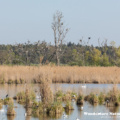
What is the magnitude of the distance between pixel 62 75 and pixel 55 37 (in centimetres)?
1463

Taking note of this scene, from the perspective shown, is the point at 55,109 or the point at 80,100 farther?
the point at 80,100

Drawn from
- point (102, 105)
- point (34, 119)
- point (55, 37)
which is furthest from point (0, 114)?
point (55, 37)

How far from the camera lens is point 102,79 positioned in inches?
858

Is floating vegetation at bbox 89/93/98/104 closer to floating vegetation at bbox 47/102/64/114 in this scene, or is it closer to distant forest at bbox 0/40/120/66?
floating vegetation at bbox 47/102/64/114

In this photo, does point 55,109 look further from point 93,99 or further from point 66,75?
point 66,75

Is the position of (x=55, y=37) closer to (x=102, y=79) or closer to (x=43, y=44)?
(x=43, y=44)

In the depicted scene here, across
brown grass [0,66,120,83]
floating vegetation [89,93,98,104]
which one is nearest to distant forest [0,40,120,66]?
brown grass [0,66,120,83]

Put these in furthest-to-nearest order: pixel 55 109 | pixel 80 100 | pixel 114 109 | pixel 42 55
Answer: pixel 42 55 < pixel 80 100 < pixel 114 109 < pixel 55 109

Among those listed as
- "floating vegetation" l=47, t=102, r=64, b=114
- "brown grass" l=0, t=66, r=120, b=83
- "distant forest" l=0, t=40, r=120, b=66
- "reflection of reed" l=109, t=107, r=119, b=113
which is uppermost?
"distant forest" l=0, t=40, r=120, b=66

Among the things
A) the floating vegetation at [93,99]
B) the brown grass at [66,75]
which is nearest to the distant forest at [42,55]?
the brown grass at [66,75]

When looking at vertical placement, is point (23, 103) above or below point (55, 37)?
below

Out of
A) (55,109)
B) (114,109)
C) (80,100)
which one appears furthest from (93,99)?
(55,109)

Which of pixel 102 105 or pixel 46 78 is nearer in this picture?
pixel 46 78

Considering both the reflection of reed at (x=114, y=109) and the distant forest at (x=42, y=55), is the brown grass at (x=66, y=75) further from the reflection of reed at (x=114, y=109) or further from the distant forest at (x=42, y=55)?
the reflection of reed at (x=114, y=109)
